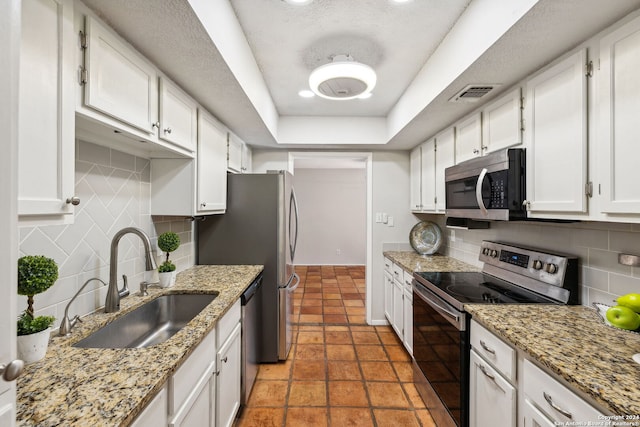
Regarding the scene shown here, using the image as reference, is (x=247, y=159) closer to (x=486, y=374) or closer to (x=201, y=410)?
(x=201, y=410)

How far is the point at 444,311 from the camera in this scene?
5.50 ft

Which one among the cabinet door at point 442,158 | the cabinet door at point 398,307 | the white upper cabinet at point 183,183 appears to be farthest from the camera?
the cabinet door at point 398,307

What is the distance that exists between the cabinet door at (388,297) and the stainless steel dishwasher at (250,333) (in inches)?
57.0

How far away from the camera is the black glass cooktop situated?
1.59m

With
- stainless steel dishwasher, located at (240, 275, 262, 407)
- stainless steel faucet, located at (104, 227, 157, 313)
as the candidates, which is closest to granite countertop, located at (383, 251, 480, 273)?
stainless steel dishwasher, located at (240, 275, 262, 407)

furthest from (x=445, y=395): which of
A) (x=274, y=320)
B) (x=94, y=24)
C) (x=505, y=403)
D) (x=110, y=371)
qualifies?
(x=94, y=24)

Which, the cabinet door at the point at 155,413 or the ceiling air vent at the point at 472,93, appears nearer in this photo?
the cabinet door at the point at 155,413

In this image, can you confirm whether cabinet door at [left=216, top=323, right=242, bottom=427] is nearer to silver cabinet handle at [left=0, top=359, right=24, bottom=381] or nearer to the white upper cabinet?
the white upper cabinet

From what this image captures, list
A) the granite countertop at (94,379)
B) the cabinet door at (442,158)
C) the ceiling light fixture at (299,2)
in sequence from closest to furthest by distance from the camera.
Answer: the granite countertop at (94,379) < the ceiling light fixture at (299,2) < the cabinet door at (442,158)

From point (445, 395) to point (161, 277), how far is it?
1823mm

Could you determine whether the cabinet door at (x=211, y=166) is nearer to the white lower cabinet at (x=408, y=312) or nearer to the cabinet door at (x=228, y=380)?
the cabinet door at (x=228, y=380)

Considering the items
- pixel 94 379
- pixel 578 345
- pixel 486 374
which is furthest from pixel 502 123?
pixel 94 379

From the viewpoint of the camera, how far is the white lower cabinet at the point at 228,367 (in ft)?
4.85

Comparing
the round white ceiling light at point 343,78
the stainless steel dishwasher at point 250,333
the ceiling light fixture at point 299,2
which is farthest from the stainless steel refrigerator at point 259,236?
the ceiling light fixture at point 299,2
